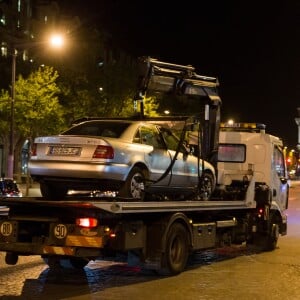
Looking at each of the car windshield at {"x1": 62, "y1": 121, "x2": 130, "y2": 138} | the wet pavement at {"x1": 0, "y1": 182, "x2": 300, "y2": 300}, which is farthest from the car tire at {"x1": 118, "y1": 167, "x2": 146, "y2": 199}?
A: the wet pavement at {"x1": 0, "y1": 182, "x2": 300, "y2": 300}

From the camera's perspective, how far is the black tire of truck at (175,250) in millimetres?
10164

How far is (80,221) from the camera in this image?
9.16 metres

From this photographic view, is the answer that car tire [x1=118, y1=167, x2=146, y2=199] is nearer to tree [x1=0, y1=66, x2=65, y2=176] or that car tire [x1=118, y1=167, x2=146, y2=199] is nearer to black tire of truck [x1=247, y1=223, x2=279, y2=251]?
black tire of truck [x1=247, y1=223, x2=279, y2=251]

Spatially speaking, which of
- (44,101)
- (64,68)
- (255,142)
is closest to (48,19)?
(64,68)

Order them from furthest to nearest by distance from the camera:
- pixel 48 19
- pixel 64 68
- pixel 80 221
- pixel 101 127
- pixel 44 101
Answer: pixel 48 19 → pixel 64 68 → pixel 44 101 → pixel 101 127 → pixel 80 221

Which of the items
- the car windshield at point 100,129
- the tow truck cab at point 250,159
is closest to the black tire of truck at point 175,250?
the car windshield at point 100,129

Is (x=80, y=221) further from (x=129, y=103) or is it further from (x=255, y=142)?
(x=129, y=103)

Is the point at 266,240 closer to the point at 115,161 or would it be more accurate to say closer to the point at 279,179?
the point at 279,179

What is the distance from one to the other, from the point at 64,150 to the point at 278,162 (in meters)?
6.61

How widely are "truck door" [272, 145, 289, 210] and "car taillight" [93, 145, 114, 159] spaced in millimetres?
5751

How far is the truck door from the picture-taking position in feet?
48.0

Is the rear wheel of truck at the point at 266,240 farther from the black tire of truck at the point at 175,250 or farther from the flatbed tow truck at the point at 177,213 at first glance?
the black tire of truck at the point at 175,250

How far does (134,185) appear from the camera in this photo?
10438 mm

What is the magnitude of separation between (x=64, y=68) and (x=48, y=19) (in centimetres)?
1450
